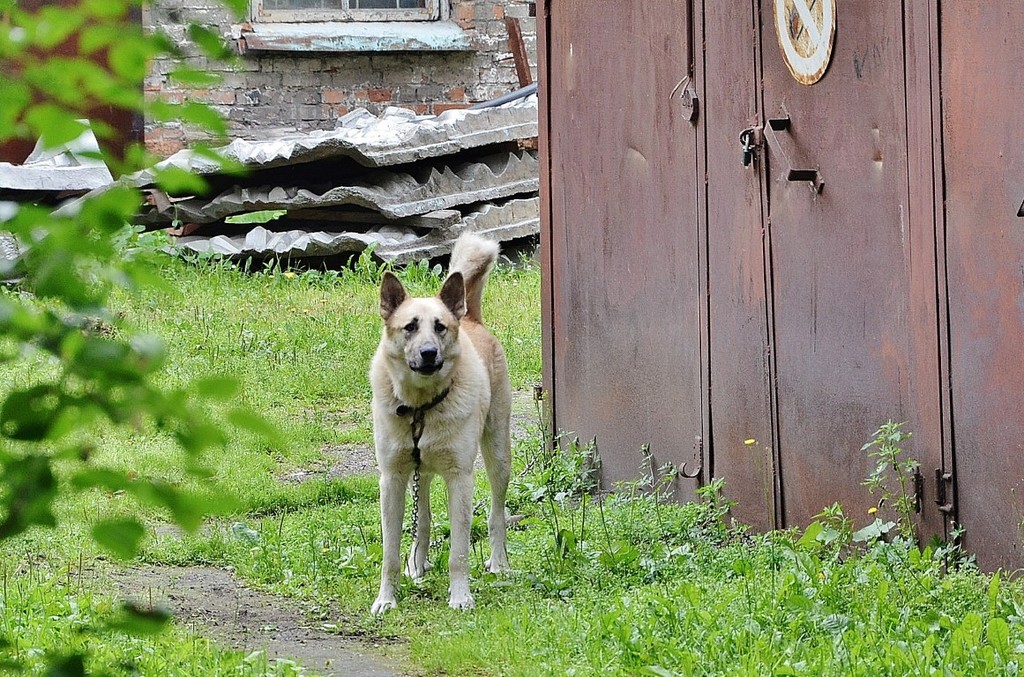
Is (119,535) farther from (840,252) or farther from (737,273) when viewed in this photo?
(737,273)

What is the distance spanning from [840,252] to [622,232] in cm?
177

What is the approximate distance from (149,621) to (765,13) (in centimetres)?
462

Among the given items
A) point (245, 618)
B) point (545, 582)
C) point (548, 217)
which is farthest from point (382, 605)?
point (548, 217)

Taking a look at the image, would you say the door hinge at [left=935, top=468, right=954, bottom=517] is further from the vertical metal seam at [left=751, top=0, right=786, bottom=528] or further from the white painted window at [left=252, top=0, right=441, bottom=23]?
the white painted window at [left=252, top=0, right=441, bottom=23]

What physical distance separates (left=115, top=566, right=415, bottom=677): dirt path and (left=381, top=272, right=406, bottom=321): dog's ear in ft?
4.25

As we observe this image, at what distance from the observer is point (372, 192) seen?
12.3m

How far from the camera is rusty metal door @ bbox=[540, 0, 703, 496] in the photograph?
6316 mm

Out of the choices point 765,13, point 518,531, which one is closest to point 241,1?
point 765,13

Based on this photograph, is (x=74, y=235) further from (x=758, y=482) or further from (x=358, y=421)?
(x=358, y=421)

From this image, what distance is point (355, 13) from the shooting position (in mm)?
13875

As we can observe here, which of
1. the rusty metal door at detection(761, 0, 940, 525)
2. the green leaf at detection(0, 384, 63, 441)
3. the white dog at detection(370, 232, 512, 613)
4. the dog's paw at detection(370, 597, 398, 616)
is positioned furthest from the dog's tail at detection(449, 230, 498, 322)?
the green leaf at detection(0, 384, 63, 441)

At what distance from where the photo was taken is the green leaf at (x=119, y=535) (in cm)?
131

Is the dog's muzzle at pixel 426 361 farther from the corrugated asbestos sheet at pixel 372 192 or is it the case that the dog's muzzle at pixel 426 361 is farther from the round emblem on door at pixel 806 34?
the corrugated asbestos sheet at pixel 372 192

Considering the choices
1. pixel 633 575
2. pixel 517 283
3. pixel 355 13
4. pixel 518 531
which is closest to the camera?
pixel 633 575
